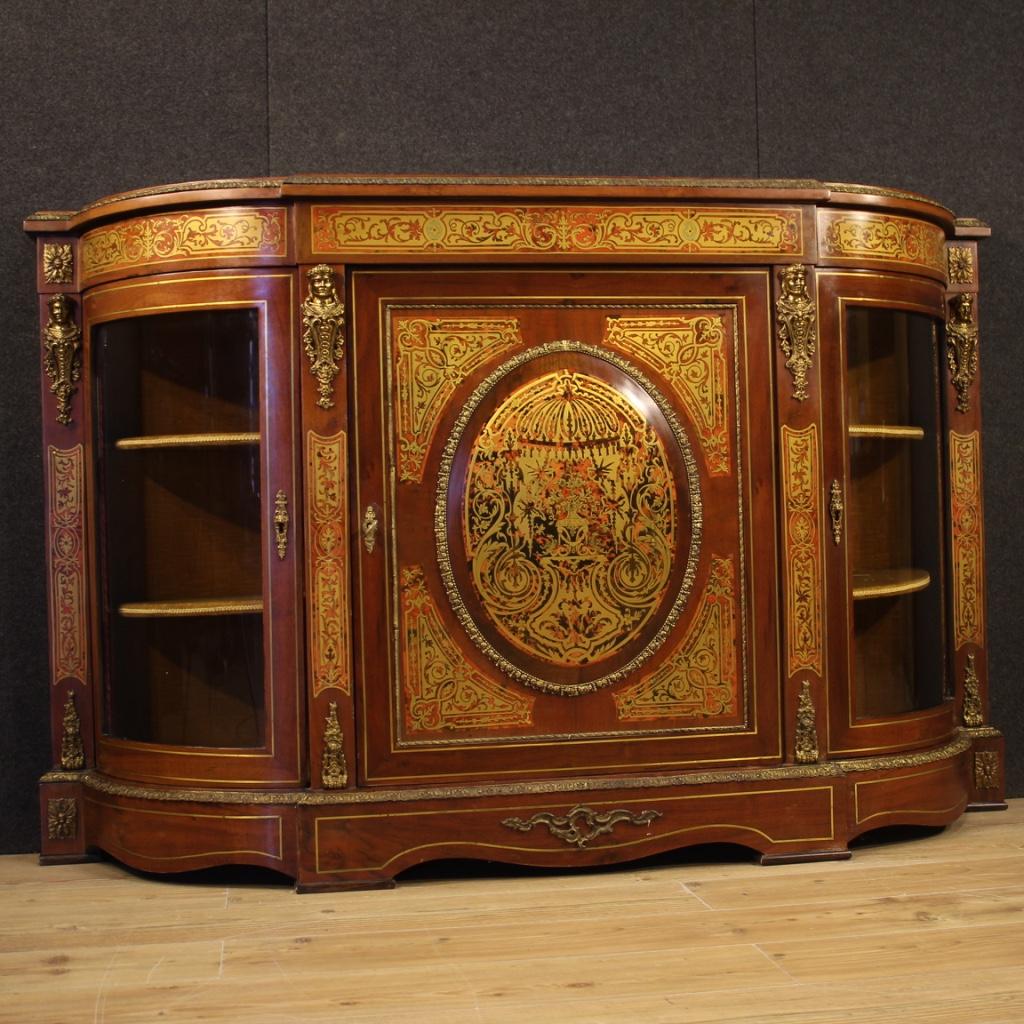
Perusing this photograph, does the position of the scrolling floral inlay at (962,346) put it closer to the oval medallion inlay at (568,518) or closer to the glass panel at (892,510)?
the glass panel at (892,510)

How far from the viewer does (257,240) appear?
3213mm

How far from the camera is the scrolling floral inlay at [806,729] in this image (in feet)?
11.0

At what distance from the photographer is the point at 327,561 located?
126 inches

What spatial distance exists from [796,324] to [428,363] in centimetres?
95

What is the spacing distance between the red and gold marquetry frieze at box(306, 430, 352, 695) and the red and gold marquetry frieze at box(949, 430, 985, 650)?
1.84m

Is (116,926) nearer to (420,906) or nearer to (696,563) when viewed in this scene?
(420,906)

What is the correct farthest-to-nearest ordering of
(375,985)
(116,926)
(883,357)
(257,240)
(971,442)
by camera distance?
(971,442) → (883,357) → (257,240) → (116,926) → (375,985)

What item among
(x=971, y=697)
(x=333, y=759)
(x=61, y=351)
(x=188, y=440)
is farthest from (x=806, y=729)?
(x=61, y=351)

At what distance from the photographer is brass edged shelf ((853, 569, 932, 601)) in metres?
3.46

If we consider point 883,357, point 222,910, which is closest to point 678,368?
point 883,357

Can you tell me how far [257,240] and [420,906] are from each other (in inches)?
65.4

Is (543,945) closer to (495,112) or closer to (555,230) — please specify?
(555,230)

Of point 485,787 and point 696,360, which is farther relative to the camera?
point 696,360

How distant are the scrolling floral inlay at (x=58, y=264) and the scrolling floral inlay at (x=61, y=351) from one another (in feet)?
0.16
